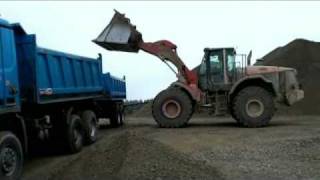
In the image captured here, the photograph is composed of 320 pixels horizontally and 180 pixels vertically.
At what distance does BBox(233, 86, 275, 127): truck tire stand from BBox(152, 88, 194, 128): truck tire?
1679 mm

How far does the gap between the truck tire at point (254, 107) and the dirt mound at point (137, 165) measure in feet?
26.3

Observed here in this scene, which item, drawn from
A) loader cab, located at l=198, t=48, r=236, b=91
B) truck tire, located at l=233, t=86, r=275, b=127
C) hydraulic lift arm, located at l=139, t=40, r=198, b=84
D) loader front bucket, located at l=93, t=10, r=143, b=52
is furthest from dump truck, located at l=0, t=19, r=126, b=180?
truck tire, located at l=233, t=86, r=275, b=127

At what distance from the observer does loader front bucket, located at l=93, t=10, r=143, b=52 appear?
21516 millimetres

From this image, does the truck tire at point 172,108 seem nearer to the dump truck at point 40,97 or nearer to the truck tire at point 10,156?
the dump truck at point 40,97

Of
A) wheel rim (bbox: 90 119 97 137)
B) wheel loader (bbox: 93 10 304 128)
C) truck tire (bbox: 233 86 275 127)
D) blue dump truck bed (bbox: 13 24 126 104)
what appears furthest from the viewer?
wheel loader (bbox: 93 10 304 128)

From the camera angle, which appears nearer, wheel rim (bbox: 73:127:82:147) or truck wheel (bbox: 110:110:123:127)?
wheel rim (bbox: 73:127:82:147)

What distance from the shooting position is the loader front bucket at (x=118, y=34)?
2152cm

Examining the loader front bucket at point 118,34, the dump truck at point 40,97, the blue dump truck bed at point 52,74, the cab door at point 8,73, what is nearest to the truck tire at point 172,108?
the loader front bucket at point 118,34

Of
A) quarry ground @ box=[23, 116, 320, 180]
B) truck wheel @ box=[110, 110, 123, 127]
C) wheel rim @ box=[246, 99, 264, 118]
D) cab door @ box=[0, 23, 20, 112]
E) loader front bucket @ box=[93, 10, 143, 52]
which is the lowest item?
quarry ground @ box=[23, 116, 320, 180]

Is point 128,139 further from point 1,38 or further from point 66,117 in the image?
point 1,38

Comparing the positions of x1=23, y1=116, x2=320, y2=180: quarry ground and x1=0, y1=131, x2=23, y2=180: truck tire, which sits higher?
x1=0, y1=131, x2=23, y2=180: truck tire

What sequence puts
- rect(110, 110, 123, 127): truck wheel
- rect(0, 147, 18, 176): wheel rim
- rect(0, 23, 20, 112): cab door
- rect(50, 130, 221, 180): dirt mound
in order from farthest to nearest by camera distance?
rect(110, 110, 123, 127): truck wheel, rect(0, 23, 20, 112): cab door, rect(50, 130, 221, 180): dirt mound, rect(0, 147, 18, 176): wheel rim

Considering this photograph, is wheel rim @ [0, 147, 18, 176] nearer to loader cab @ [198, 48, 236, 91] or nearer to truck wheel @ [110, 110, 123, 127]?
loader cab @ [198, 48, 236, 91]

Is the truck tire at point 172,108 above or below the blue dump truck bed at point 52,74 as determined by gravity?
below
